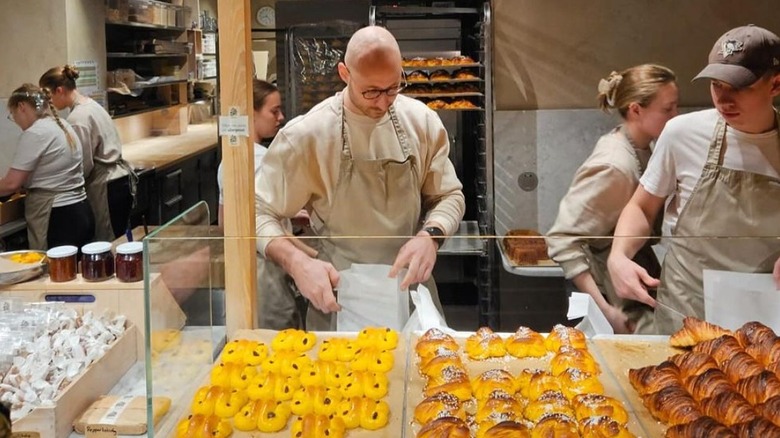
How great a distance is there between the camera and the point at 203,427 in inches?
59.1

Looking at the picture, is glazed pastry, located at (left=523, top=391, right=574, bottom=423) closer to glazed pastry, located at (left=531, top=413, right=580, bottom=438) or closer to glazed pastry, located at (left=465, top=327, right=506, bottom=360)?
glazed pastry, located at (left=531, top=413, right=580, bottom=438)

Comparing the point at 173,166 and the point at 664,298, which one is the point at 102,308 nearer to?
the point at 664,298

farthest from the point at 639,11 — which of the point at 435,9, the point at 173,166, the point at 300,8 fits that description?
the point at 173,166

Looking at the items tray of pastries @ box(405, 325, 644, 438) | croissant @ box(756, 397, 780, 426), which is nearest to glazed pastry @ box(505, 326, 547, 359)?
tray of pastries @ box(405, 325, 644, 438)

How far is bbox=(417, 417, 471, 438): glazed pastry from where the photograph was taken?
4.69 ft

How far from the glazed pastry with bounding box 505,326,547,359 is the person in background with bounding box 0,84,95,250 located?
3.20 meters

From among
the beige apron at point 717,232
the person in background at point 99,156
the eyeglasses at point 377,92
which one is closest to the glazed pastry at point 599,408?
the beige apron at point 717,232

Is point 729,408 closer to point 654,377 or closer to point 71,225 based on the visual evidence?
point 654,377

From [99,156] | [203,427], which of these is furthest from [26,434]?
[99,156]

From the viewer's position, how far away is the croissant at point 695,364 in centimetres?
167

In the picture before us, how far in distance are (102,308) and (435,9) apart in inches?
94.4

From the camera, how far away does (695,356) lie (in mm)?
1698

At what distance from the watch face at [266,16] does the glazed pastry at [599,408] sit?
19.3 ft

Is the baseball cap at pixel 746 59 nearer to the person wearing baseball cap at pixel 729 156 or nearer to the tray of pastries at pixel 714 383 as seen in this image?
the person wearing baseball cap at pixel 729 156
